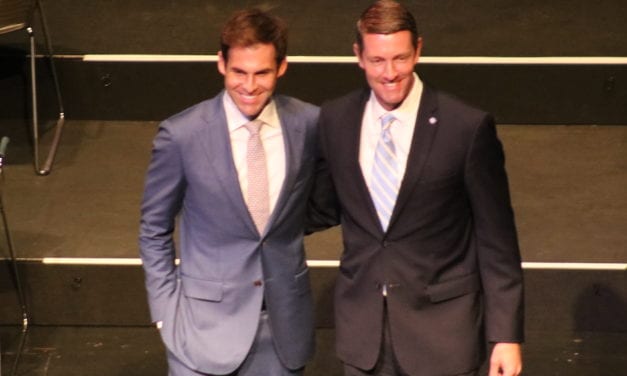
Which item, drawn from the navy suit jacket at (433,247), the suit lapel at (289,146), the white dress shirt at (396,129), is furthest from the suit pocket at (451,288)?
the suit lapel at (289,146)

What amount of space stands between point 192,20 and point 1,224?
4.99ft

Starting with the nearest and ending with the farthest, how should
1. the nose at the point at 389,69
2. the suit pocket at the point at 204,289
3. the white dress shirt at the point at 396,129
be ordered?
the nose at the point at 389,69 → the white dress shirt at the point at 396,129 → the suit pocket at the point at 204,289

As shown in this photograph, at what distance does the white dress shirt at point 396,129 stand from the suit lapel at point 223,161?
0.27 m

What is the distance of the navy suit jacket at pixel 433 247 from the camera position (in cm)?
278

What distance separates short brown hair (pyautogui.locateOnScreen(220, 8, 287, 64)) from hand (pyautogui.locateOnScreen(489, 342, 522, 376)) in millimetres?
772

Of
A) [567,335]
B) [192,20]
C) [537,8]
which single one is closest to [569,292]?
[567,335]

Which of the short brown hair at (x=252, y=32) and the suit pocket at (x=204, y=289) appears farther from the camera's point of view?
the suit pocket at (x=204, y=289)

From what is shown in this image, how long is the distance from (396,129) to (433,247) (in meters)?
0.26

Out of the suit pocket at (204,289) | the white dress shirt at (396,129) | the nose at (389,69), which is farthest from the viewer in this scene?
the suit pocket at (204,289)

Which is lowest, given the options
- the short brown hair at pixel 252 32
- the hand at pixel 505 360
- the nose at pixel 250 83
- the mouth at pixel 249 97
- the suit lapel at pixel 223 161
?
the hand at pixel 505 360

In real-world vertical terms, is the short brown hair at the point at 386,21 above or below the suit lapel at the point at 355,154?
above

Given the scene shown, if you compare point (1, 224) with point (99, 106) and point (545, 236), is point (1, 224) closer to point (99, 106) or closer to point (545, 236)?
point (99, 106)

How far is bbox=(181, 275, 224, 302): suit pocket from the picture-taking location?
291cm

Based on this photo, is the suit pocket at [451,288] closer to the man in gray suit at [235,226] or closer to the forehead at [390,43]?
the man in gray suit at [235,226]
